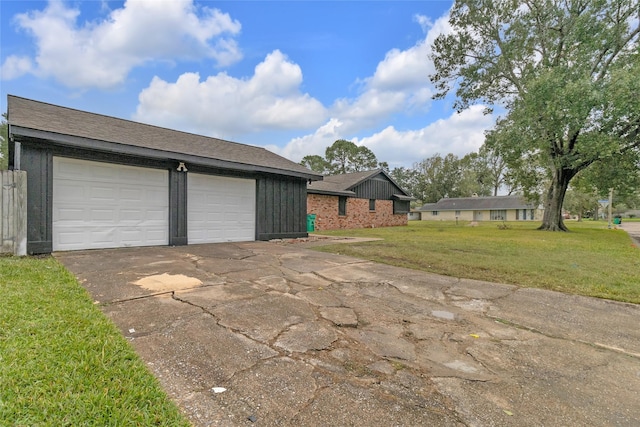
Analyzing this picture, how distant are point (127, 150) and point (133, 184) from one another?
926 mm

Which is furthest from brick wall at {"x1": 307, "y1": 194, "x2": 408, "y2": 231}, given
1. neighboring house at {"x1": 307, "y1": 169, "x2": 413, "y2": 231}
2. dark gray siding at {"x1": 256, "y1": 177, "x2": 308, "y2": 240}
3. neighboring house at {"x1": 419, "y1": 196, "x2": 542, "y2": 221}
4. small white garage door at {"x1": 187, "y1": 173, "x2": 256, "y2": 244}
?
neighboring house at {"x1": 419, "y1": 196, "x2": 542, "y2": 221}

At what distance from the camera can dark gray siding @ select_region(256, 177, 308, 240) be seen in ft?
32.6

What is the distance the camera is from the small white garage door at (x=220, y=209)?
27.7ft

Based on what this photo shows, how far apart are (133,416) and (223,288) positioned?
2.39m

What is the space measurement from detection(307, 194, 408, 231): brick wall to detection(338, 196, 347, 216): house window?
0.81 ft

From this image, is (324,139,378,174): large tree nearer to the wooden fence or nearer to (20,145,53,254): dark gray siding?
(20,145,53,254): dark gray siding

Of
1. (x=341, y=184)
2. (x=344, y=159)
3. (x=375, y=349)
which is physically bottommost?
(x=375, y=349)

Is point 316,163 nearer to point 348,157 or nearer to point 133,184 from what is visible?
point 348,157

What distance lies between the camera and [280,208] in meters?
10.5

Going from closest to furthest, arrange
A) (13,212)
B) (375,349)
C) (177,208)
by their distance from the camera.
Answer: (375,349) → (13,212) → (177,208)

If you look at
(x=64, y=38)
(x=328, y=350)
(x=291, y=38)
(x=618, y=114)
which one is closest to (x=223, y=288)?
(x=328, y=350)

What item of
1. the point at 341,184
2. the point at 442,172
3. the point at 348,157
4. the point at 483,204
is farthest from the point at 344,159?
the point at 341,184

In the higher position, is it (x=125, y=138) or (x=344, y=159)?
(x=344, y=159)

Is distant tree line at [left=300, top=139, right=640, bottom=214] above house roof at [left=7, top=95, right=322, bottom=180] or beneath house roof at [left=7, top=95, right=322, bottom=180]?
above
